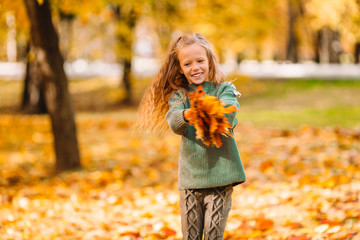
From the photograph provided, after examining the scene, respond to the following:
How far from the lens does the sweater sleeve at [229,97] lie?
2.55 m

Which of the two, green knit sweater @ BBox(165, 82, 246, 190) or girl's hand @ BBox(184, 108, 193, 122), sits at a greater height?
girl's hand @ BBox(184, 108, 193, 122)

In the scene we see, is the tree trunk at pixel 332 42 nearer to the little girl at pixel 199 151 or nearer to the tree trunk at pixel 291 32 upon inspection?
the tree trunk at pixel 291 32

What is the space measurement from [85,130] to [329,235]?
8306mm

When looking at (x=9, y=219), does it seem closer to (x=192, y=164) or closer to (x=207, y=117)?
(x=192, y=164)

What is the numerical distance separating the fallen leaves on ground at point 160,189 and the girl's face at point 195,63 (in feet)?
5.19

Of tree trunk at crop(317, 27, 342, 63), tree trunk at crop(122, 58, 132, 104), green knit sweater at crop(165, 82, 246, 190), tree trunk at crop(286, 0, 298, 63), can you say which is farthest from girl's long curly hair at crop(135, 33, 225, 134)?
tree trunk at crop(317, 27, 342, 63)

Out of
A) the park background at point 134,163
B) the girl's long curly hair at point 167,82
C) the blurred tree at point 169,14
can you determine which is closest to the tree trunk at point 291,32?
the blurred tree at point 169,14

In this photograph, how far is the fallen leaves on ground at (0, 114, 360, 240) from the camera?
3.94 meters

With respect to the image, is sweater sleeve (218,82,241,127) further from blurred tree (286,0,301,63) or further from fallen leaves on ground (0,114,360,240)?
blurred tree (286,0,301,63)

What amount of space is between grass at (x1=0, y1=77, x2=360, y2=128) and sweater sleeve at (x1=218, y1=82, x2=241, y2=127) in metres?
7.53

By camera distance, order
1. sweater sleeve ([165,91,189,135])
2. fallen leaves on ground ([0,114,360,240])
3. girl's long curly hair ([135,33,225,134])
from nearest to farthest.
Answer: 1. sweater sleeve ([165,91,189,135])
2. girl's long curly hair ([135,33,225,134])
3. fallen leaves on ground ([0,114,360,240])

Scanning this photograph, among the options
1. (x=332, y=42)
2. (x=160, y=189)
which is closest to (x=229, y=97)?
(x=160, y=189)

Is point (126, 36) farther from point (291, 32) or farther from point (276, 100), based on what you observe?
point (291, 32)

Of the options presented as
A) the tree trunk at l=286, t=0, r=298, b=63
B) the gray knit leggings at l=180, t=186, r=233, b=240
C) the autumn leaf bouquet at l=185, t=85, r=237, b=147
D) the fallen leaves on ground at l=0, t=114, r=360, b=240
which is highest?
the tree trunk at l=286, t=0, r=298, b=63
